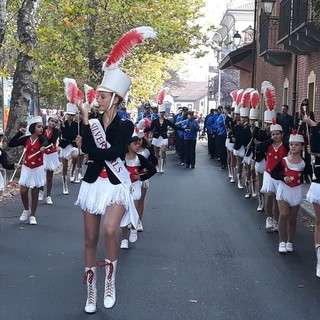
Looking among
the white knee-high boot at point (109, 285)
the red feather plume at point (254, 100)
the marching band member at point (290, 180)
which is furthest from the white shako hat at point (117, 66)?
the red feather plume at point (254, 100)

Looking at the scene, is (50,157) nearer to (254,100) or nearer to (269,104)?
(269,104)

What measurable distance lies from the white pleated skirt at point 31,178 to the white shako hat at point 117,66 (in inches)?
184

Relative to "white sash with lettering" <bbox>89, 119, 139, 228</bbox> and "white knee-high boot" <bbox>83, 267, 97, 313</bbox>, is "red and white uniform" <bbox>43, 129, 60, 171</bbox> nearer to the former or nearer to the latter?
"white sash with lettering" <bbox>89, 119, 139, 228</bbox>

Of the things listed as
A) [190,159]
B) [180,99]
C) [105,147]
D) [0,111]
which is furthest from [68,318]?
[180,99]

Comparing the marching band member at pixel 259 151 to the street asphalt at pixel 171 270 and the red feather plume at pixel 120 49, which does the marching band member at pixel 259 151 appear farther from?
the red feather plume at pixel 120 49

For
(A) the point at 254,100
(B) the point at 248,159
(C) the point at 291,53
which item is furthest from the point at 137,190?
(C) the point at 291,53

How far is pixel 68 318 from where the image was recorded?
20.5 feet

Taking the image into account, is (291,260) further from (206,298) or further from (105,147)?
(105,147)

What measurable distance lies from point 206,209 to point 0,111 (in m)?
16.5

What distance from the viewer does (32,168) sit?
11.4 m

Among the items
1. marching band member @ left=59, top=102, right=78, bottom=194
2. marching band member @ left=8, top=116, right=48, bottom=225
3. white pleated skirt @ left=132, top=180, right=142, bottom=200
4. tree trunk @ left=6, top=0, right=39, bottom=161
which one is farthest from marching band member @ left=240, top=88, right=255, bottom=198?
tree trunk @ left=6, top=0, right=39, bottom=161

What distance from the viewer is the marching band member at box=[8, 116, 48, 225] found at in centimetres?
1120

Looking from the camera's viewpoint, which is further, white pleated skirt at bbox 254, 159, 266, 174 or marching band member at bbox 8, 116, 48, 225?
white pleated skirt at bbox 254, 159, 266, 174

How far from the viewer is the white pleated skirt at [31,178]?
11117mm
